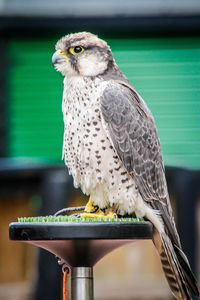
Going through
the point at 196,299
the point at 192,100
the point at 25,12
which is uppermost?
the point at 25,12

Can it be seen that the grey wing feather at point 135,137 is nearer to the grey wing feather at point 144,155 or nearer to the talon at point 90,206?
the grey wing feather at point 144,155

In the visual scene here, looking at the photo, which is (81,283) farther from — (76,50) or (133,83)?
(133,83)

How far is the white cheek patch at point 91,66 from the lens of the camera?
11.7ft

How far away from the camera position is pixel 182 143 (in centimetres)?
746

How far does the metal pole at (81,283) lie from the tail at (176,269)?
56 centimetres

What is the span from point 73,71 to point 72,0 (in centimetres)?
437

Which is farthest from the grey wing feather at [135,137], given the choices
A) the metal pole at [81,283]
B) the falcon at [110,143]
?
the metal pole at [81,283]

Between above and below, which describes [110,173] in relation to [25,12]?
below

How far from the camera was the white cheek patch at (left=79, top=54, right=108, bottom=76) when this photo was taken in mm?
3555

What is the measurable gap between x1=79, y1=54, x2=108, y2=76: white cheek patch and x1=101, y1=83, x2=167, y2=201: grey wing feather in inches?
4.8

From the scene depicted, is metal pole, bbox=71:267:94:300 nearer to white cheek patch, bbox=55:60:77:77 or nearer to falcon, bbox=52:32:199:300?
falcon, bbox=52:32:199:300

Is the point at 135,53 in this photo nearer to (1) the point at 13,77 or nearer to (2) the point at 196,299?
(1) the point at 13,77

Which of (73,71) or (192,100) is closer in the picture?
(73,71)

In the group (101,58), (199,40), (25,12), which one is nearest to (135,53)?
(199,40)
